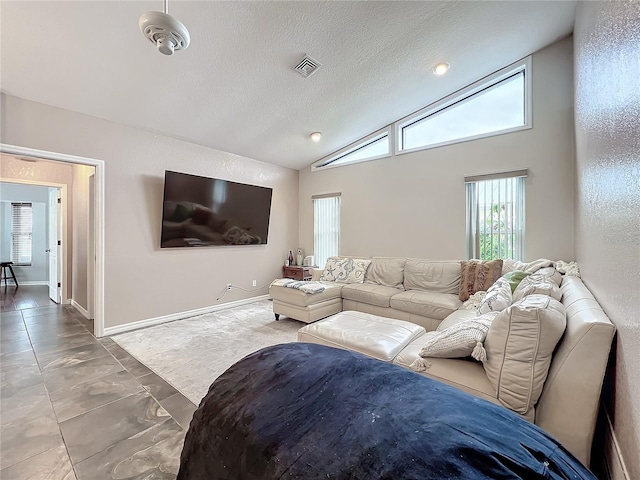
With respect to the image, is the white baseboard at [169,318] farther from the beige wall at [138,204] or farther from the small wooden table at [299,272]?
the small wooden table at [299,272]

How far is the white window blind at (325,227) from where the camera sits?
5230mm

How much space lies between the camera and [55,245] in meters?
5.00

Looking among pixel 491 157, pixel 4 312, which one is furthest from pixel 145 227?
pixel 491 157

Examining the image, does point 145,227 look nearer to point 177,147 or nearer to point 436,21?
point 177,147

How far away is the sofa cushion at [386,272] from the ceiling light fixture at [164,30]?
3480 mm

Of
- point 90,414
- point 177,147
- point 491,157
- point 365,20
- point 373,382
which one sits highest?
point 365,20

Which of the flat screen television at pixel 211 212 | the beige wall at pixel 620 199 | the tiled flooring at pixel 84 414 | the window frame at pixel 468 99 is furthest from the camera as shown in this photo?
the flat screen television at pixel 211 212

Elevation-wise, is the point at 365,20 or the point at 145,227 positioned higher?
the point at 365,20

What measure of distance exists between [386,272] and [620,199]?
122 inches

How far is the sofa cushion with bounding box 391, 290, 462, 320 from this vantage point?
10.2ft

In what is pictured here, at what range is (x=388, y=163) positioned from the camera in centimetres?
450

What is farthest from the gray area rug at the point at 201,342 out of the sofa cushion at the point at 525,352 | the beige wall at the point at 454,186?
the beige wall at the point at 454,186

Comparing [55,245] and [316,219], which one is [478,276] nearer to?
[316,219]

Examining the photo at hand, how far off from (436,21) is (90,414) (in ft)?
14.0
